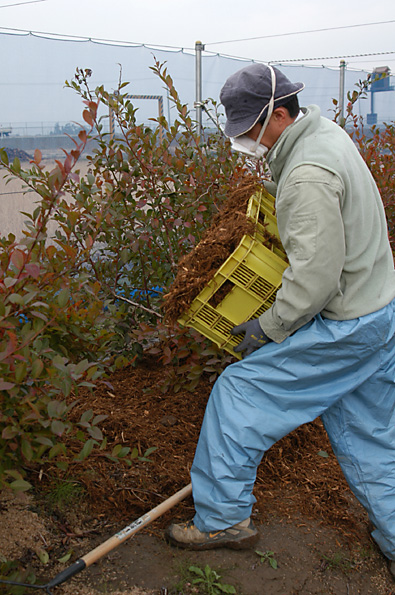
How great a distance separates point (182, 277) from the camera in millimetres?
2420

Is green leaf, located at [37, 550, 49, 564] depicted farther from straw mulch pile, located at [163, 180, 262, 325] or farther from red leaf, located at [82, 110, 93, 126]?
red leaf, located at [82, 110, 93, 126]

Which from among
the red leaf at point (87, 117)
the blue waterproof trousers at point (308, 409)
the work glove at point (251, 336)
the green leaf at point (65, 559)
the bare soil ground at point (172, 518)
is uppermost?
the red leaf at point (87, 117)

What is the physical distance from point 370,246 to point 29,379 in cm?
134

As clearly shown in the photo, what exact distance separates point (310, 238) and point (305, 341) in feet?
1.35

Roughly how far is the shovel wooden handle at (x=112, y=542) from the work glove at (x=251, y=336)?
675 millimetres

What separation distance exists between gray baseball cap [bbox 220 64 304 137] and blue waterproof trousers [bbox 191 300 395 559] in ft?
2.66

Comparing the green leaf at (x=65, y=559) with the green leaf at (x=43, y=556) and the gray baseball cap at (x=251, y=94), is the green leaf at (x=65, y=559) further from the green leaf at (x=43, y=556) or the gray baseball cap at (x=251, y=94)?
the gray baseball cap at (x=251, y=94)

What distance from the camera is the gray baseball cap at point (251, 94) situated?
212 cm

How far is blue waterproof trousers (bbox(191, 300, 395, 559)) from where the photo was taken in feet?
7.22

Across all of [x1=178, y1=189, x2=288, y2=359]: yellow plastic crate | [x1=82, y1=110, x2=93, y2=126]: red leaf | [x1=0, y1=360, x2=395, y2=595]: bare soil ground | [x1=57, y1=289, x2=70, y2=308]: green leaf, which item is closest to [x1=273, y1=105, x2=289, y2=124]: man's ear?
[x1=178, y1=189, x2=288, y2=359]: yellow plastic crate

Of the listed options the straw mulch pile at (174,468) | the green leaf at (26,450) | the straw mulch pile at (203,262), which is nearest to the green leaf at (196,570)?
the straw mulch pile at (174,468)

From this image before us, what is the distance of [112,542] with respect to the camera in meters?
2.13

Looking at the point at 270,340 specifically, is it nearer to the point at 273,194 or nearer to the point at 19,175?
the point at 273,194

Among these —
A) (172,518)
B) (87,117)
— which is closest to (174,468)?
(172,518)
